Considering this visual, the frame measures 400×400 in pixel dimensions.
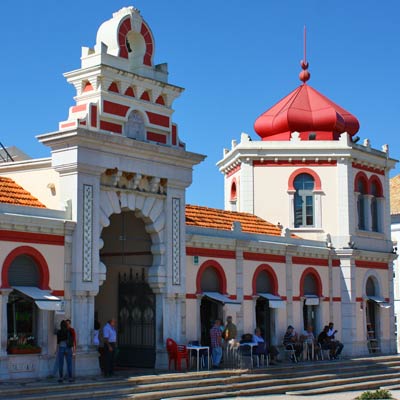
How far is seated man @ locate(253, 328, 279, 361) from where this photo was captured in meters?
26.9

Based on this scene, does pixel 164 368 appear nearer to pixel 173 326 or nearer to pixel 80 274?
pixel 173 326

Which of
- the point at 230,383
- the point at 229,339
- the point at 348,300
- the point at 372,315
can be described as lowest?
the point at 230,383

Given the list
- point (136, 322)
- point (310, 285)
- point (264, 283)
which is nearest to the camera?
point (136, 322)

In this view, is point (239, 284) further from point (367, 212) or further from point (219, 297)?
A: point (367, 212)

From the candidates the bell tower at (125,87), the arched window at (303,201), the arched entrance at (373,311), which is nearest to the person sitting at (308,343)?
the arched entrance at (373,311)

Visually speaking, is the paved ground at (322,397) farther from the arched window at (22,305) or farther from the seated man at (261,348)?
the arched window at (22,305)

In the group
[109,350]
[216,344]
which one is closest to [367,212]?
[216,344]

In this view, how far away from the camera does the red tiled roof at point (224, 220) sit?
1169 inches

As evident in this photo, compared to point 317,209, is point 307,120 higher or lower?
higher

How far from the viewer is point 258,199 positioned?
34719 millimetres

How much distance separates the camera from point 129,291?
86.2 feet

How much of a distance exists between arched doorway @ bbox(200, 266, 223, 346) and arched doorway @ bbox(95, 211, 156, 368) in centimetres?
222

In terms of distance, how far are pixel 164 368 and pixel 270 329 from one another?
6.42 m

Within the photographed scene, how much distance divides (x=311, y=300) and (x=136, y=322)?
821 cm
